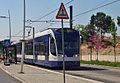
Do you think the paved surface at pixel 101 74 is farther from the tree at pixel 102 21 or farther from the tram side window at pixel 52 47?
the tree at pixel 102 21

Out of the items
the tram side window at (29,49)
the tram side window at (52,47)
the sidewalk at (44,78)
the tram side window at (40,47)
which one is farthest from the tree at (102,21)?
the sidewalk at (44,78)

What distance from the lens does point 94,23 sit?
79.5 metres

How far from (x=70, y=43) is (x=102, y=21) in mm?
56813

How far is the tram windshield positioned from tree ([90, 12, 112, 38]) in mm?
54728

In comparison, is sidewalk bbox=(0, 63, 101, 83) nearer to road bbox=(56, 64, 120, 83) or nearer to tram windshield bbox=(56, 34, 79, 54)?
road bbox=(56, 64, 120, 83)

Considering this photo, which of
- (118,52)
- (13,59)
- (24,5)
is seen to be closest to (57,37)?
(24,5)

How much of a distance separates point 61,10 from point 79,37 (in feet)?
43.1

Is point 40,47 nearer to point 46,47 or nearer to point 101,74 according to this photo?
point 46,47

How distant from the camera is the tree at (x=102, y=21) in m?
77.6

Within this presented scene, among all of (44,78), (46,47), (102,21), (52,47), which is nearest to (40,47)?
(46,47)

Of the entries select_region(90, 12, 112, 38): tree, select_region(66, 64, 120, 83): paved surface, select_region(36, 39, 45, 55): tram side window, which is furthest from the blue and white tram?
select_region(90, 12, 112, 38): tree

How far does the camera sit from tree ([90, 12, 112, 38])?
255ft

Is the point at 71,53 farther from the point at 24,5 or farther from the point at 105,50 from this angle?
the point at 105,50

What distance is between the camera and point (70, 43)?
917 inches
